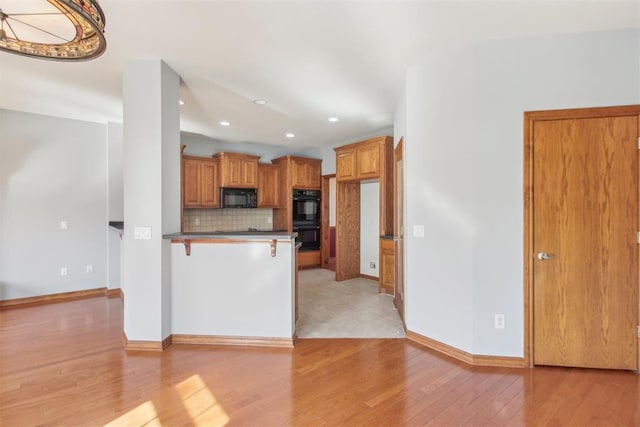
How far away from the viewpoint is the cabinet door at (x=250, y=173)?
5938mm

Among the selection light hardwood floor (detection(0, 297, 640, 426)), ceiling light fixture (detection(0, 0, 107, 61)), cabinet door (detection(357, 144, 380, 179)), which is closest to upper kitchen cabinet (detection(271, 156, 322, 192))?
cabinet door (detection(357, 144, 380, 179))

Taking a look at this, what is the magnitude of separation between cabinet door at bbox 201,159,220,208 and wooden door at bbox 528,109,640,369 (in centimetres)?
485

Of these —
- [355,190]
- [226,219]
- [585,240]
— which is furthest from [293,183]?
[585,240]

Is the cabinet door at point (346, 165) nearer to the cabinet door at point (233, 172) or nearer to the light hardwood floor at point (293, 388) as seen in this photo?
the cabinet door at point (233, 172)

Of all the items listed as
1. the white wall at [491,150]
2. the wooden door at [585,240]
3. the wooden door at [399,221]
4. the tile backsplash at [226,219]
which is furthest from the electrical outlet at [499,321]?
the tile backsplash at [226,219]

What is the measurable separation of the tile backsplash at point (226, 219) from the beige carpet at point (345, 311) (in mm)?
1763

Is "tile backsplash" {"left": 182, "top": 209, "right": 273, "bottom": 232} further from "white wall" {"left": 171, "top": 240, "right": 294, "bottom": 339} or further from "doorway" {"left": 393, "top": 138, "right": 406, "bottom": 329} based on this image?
"doorway" {"left": 393, "top": 138, "right": 406, "bottom": 329}

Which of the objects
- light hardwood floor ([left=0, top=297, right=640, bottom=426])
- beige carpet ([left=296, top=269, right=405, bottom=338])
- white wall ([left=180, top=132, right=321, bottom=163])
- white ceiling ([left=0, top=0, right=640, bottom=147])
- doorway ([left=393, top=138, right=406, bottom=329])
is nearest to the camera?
light hardwood floor ([left=0, top=297, right=640, bottom=426])

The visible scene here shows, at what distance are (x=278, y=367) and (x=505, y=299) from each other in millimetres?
1935

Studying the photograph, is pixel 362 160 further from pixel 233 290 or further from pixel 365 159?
pixel 233 290

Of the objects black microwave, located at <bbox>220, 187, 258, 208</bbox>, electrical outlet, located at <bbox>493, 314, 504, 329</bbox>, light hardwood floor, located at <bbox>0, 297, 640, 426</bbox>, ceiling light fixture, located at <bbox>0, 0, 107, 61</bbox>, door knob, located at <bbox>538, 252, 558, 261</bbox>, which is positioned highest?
ceiling light fixture, located at <bbox>0, 0, 107, 61</bbox>

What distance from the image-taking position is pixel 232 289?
2.96 metres

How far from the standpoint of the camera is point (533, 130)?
98.7 inches

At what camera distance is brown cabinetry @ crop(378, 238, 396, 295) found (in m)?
4.70
